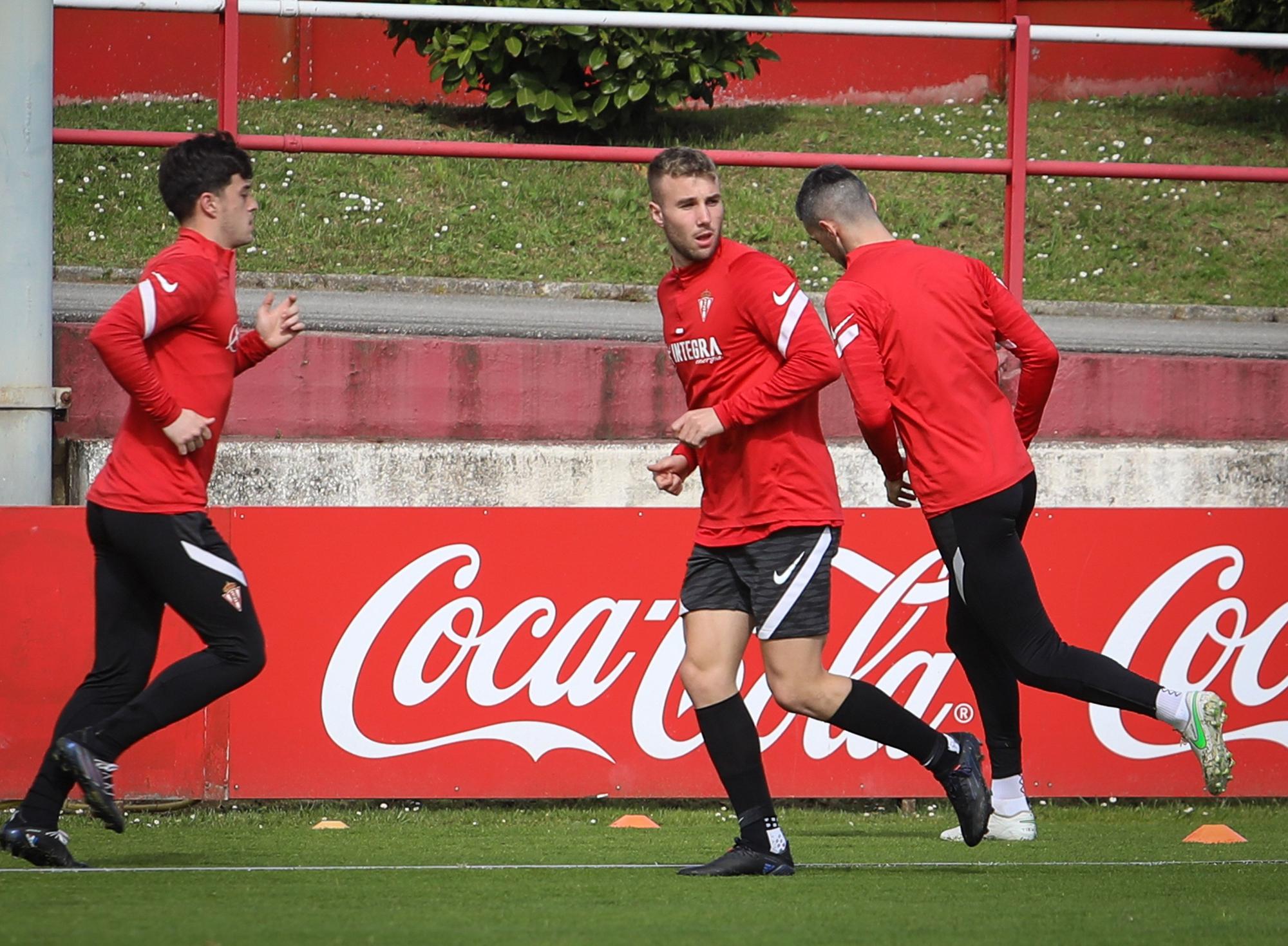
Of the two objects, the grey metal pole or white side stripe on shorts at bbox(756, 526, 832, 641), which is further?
the grey metal pole

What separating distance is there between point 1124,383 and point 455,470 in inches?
117

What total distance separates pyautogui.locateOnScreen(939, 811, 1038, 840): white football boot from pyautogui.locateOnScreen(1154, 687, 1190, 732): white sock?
918 mm

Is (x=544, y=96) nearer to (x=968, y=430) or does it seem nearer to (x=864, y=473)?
→ (x=864, y=473)

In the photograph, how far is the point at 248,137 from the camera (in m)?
6.89

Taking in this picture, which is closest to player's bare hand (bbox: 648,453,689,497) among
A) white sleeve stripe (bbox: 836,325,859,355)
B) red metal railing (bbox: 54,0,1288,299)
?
white sleeve stripe (bbox: 836,325,859,355)

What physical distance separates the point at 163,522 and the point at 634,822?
231 centimetres

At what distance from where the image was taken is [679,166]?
4773mm

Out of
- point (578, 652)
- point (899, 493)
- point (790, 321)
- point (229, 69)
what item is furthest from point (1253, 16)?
point (790, 321)

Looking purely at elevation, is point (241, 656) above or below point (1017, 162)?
below

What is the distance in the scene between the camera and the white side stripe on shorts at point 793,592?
472cm

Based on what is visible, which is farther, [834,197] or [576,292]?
[576,292]

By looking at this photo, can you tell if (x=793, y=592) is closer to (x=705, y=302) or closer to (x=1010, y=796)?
(x=705, y=302)

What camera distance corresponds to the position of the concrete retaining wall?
707 cm

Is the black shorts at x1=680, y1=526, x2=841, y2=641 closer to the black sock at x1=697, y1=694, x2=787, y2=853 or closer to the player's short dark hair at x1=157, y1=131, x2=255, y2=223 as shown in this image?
the black sock at x1=697, y1=694, x2=787, y2=853
